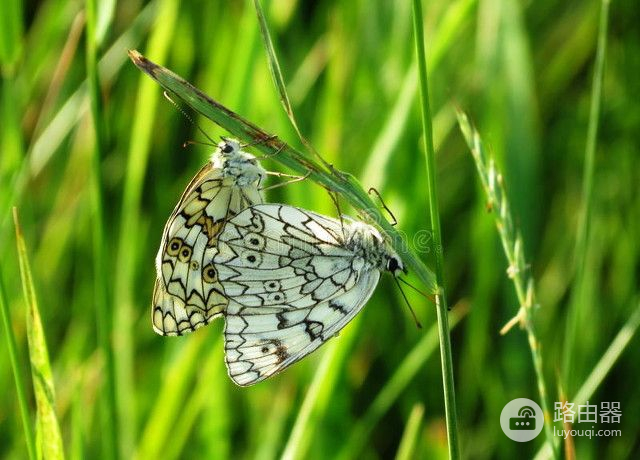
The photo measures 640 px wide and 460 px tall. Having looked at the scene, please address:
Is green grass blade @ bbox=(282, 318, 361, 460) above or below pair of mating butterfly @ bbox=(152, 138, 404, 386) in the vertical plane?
below

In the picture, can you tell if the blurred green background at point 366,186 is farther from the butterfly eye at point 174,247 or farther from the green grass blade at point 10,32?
the butterfly eye at point 174,247

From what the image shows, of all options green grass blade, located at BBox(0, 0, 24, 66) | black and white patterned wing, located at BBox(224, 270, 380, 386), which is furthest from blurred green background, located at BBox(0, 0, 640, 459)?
black and white patterned wing, located at BBox(224, 270, 380, 386)

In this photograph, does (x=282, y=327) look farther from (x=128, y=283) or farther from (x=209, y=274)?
(x=128, y=283)

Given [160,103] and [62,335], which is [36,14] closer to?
[160,103]

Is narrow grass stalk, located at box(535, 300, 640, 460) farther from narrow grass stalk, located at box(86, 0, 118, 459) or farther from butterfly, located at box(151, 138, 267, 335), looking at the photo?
narrow grass stalk, located at box(86, 0, 118, 459)

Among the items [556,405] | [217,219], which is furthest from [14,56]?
[556,405]

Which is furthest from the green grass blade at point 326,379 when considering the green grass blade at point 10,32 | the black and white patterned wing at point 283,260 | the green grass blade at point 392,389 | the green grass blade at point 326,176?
the green grass blade at point 10,32

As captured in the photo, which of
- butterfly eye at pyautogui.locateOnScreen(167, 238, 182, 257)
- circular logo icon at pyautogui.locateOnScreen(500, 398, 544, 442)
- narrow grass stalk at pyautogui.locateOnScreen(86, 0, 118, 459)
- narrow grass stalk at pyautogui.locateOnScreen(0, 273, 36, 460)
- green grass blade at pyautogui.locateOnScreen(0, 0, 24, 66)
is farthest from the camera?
circular logo icon at pyautogui.locateOnScreen(500, 398, 544, 442)

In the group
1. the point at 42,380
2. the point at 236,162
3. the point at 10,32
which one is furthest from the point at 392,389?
the point at 10,32
